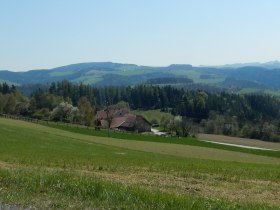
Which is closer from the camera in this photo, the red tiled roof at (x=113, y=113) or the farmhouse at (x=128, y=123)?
the farmhouse at (x=128, y=123)

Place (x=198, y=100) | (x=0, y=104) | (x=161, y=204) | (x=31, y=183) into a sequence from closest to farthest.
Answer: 1. (x=161, y=204)
2. (x=31, y=183)
3. (x=0, y=104)
4. (x=198, y=100)

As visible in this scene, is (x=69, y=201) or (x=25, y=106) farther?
(x=25, y=106)

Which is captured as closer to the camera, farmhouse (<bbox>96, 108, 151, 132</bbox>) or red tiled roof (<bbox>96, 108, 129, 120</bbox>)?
farmhouse (<bbox>96, 108, 151, 132</bbox>)

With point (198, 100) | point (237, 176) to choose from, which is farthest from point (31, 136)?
point (198, 100)

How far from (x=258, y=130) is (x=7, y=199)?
141 meters

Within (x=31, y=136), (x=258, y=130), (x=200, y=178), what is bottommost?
(x=258, y=130)

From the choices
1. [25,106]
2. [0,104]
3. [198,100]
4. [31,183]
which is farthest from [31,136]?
[198,100]

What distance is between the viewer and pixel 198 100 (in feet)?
647

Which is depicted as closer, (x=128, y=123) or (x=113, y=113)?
(x=128, y=123)

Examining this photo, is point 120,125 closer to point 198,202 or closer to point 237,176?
point 237,176

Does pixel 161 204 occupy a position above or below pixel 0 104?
above

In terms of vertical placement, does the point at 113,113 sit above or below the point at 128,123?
above

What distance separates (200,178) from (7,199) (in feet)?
46.1

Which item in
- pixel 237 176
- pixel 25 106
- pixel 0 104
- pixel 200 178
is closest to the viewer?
pixel 200 178
